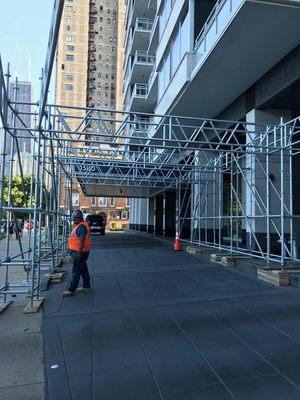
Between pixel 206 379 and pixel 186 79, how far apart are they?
1114 cm

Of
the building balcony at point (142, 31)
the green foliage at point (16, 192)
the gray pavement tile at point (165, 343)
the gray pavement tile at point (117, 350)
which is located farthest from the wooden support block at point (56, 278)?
the building balcony at point (142, 31)

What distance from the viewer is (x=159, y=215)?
1284 inches

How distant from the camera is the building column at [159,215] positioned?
31922 millimetres

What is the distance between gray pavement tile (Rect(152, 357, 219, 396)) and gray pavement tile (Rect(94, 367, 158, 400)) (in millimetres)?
108

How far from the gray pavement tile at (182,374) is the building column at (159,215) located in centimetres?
2708

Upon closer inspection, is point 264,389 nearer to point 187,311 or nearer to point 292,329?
point 292,329

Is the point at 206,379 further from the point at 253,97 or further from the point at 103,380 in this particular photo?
the point at 253,97

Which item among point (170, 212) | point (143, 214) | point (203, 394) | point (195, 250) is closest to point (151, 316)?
point (203, 394)

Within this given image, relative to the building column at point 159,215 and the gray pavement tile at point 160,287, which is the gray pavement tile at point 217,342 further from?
the building column at point 159,215

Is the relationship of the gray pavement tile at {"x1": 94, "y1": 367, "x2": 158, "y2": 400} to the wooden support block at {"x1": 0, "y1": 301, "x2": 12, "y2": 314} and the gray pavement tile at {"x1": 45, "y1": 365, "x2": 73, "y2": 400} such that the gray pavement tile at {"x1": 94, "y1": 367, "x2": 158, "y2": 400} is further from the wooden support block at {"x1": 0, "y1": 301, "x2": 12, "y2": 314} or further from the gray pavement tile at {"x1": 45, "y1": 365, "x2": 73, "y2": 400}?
the wooden support block at {"x1": 0, "y1": 301, "x2": 12, "y2": 314}

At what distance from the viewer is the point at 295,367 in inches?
164

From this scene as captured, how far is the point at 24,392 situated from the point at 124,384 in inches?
38.5

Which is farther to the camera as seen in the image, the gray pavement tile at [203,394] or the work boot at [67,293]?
the work boot at [67,293]

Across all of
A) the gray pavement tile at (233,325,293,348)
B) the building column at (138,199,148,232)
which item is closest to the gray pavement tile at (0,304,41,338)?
the gray pavement tile at (233,325,293,348)
